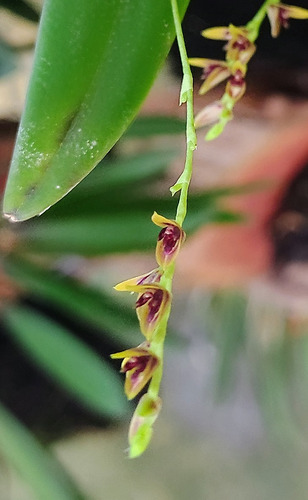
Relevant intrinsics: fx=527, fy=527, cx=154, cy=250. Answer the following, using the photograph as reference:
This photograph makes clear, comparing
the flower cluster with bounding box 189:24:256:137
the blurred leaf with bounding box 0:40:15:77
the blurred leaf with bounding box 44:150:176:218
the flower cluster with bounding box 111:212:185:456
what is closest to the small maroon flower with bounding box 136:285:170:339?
the flower cluster with bounding box 111:212:185:456

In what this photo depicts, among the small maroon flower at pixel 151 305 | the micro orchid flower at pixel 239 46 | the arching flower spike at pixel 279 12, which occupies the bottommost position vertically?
the small maroon flower at pixel 151 305

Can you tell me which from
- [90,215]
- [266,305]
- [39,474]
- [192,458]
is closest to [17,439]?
[39,474]

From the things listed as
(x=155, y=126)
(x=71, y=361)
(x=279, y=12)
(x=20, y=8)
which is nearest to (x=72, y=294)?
(x=71, y=361)

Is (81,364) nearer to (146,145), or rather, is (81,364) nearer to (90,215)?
(90,215)

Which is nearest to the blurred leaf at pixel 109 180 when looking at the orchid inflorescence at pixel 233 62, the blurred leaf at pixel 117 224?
the blurred leaf at pixel 117 224

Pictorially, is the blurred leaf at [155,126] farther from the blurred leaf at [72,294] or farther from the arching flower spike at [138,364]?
the arching flower spike at [138,364]
